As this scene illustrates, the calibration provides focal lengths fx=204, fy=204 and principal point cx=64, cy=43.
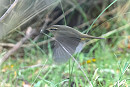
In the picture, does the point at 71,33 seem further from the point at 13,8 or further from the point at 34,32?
the point at 34,32

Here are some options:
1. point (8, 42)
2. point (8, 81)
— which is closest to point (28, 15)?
point (8, 81)

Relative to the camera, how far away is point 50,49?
8.12 feet

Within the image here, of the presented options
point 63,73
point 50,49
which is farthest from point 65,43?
point 50,49

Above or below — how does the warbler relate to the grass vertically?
above

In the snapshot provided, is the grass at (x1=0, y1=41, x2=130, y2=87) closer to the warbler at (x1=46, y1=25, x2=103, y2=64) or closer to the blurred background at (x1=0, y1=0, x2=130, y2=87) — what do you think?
the blurred background at (x1=0, y1=0, x2=130, y2=87)

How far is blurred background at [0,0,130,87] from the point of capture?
1.29 meters

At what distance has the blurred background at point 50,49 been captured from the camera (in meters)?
1.29

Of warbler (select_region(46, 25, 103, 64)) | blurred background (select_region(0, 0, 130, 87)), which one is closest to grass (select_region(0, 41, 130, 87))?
blurred background (select_region(0, 0, 130, 87))

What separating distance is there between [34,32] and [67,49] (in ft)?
5.03

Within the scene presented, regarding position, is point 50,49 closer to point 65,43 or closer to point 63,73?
point 63,73

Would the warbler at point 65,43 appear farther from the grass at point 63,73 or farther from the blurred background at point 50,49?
the grass at point 63,73

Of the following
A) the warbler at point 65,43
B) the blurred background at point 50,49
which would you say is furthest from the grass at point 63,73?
the warbler at point 65,43

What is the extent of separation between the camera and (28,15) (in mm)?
1291

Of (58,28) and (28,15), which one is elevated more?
(28,15)
